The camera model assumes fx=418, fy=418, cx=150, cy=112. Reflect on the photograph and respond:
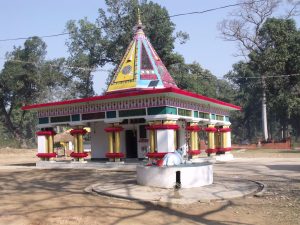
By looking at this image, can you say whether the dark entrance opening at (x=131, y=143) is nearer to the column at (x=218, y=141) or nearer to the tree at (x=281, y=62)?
the column at (x=218, y=141)

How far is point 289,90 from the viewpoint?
40625mm

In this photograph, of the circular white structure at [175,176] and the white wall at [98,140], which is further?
the white wall at [98,140]

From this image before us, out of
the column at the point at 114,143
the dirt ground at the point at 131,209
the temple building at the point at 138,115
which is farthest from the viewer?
the column at the point at 114,143

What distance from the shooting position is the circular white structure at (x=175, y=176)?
11594 mm

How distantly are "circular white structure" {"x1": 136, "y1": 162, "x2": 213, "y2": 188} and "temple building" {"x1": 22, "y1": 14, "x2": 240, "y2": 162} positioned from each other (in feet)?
18.5

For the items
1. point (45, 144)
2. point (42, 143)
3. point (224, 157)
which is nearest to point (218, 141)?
point (224, 157)

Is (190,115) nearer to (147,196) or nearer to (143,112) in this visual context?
(143,112)

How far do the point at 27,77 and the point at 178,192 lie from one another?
47078mm

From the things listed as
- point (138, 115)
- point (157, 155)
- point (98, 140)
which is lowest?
point (157, 155)

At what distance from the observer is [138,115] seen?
1892 centimetres

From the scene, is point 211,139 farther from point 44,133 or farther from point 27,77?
point 27,77

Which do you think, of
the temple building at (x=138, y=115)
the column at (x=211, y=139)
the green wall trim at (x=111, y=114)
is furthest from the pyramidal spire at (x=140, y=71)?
the column at (x=211, y=139)

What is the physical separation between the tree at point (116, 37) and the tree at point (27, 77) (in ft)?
16.3

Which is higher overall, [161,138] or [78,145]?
[161,138]
